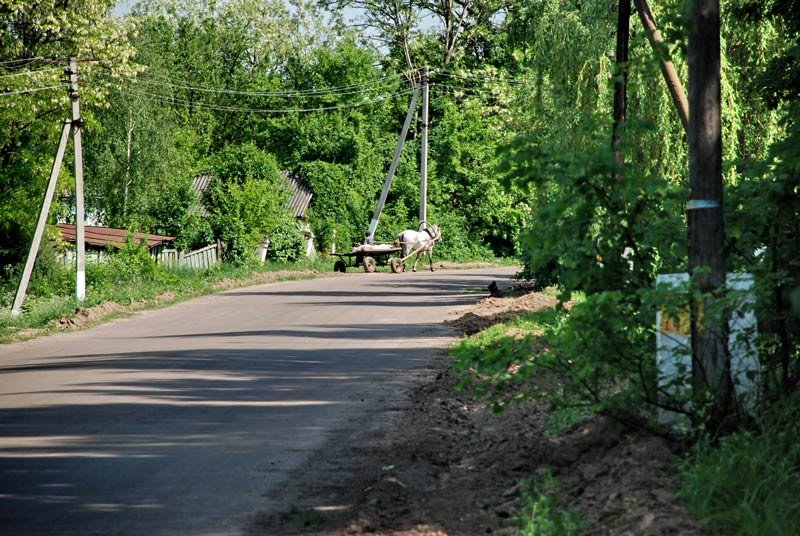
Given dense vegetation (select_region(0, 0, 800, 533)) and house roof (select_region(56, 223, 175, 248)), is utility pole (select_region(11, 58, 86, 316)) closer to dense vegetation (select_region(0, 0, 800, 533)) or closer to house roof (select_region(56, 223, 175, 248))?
dense vegetation (select_region(0, 0, 800, 533))

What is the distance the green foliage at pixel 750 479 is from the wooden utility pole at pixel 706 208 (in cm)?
43

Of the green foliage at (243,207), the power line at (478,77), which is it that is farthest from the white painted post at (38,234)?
the power line at (478,77)

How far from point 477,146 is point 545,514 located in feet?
182

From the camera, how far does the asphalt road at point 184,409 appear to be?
292 inches

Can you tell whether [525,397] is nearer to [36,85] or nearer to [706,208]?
[706,208]

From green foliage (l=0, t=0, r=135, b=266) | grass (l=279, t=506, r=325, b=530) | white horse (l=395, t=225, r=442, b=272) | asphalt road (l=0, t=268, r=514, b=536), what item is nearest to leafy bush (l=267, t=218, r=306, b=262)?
white horse (l=395, t=225, r=442, b=272)

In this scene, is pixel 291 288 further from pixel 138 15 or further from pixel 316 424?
pixel 138 15

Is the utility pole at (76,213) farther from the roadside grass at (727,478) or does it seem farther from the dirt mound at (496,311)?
the roadside grass at (727,478)

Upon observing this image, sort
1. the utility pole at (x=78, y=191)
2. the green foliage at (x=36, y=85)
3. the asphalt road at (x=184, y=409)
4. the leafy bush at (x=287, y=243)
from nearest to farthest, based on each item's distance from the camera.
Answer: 1. the asphalt road at (x=184, y=409)
2. the utility pole at (x=78, y=191)
3. the green foliage at (x=36, y=85)
4. the leafy bush at (x=287, y=243)

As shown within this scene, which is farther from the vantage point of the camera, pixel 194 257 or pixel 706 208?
pixel 194 257

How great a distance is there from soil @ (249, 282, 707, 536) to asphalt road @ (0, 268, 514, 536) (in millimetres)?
448

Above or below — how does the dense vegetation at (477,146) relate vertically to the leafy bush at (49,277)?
above

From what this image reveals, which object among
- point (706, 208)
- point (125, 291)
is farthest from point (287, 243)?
point (706, 208)

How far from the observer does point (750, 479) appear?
605 centimetres
